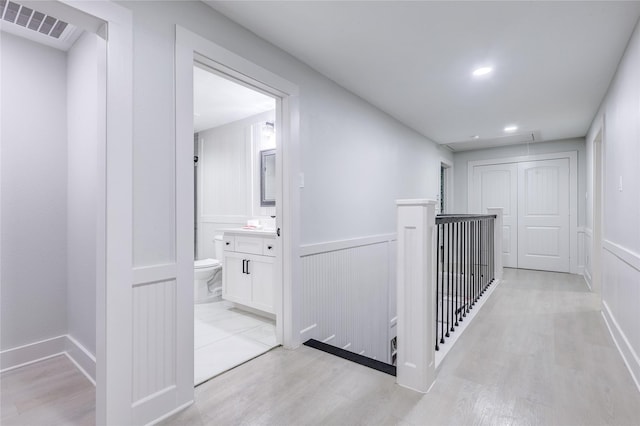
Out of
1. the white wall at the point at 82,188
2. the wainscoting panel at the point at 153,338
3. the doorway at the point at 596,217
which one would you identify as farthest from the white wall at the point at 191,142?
the doorway at the point at 596,217

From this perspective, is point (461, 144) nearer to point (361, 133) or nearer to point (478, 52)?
point (361, 133)

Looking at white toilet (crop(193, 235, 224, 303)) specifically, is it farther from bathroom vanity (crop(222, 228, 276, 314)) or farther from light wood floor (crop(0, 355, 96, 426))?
light wood floor (crop(0, 355, 96, 426))

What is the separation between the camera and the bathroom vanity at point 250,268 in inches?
121

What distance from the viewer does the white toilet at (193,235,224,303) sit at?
3.71 metres

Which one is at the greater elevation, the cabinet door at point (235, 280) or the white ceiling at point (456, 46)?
the white ceiling at point (456, 46)

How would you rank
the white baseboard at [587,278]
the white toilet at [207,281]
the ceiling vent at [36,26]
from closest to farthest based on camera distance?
1. the ceiling vent at [36,26]
2. the white toilet at [207,281]
3. the white baseboard at [587,278]

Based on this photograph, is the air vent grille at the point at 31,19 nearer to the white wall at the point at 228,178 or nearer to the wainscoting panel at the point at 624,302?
the white wall at the point at 228,178

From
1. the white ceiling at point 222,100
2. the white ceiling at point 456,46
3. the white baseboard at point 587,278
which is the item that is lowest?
the white baseboard at point 587,278

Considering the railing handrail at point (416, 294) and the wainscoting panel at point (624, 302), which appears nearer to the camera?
the railing handrail at point (416, 294)

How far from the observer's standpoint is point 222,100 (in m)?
3.52

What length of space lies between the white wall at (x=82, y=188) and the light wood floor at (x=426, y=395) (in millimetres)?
414

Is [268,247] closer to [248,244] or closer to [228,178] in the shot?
[248,244]

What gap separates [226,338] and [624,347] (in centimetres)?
292

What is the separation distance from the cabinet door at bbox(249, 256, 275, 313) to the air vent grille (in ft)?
7.36
